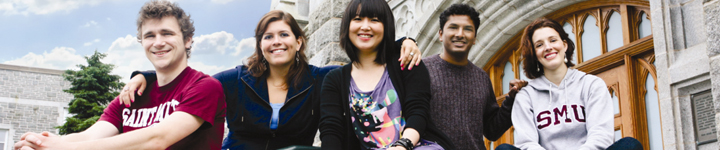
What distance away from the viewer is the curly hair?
262cm

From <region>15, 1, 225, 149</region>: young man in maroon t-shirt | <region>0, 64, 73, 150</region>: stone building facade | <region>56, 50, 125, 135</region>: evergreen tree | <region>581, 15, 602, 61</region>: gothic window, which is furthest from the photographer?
<region>0, 64, 73, 150</region>: stone building facade

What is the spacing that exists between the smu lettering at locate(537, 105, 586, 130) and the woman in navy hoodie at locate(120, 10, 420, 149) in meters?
0.61

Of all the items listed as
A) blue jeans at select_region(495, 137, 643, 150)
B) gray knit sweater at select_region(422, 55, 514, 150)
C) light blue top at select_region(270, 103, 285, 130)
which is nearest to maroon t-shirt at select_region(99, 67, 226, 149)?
light blue top at select_region(270, 103, 285, 130)

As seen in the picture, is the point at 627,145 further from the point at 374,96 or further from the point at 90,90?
the point at 90,90

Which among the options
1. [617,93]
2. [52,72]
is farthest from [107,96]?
[617,93]

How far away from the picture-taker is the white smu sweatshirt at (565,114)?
2.63m

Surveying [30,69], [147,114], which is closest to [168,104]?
[147,114]

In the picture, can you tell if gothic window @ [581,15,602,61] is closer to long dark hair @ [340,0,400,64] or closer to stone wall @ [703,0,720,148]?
stone wall @ [703,0,720,148]

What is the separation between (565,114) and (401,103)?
2.29 feet

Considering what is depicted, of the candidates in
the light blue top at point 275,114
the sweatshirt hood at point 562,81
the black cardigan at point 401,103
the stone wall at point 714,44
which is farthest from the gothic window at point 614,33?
the light blue top at point 275,114

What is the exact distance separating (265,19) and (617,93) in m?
2.52

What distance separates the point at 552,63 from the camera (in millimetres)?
2854

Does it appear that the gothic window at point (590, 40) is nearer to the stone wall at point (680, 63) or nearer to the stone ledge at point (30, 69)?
the stone wall at point (680, 63)

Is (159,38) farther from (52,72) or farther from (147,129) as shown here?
(52,72)
